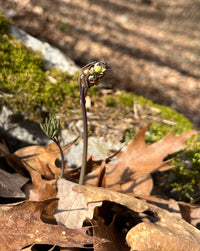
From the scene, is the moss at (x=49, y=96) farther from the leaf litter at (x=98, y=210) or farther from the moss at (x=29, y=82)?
the leaf litter at (x=98, y=210)

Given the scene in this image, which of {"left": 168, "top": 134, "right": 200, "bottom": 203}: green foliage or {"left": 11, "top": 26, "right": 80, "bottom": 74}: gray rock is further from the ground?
{"left": 11, "top": 26, "right": 80, "bottom": 74}: gray rock

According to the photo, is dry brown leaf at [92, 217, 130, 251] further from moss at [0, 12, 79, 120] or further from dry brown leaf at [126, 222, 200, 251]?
moss at [0, 12, 79, 120]

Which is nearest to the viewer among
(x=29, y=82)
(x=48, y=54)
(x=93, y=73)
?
(x=93, y=73)

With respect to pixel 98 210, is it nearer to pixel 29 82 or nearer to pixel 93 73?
pixel 93 73

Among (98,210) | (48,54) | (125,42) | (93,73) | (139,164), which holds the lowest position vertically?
(125,42)

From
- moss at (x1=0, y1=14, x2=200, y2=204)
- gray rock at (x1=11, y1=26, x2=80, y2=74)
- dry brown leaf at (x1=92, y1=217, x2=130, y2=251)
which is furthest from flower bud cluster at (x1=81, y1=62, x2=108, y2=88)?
gray rock at (x1=11, y1=26, x2=80, y2=74)

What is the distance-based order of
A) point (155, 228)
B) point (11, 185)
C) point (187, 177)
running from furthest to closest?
point (187, 177) → point (11, 185) → point (155, 228)

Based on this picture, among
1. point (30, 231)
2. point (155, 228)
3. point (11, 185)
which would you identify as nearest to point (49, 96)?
point (11, 185)
